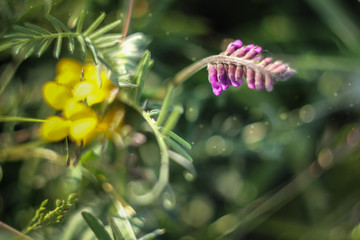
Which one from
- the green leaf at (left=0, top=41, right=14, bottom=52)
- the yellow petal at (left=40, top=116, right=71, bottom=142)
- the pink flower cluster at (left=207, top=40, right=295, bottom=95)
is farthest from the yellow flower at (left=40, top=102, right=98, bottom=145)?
the pink flower cluster at (left=207, top=40, right=295, bottom=95)

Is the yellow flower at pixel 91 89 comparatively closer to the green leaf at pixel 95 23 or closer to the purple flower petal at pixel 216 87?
the green leaf at pixel 95 23

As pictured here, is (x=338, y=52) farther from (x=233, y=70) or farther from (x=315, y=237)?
(x=233, y=70)

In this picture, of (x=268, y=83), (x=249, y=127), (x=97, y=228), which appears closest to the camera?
(x=268, y=83)

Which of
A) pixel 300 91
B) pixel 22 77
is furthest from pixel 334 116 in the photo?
pixel 22 77

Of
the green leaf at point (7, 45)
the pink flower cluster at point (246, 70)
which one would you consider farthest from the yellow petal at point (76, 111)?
the pink flower cluster at point (246, 70)

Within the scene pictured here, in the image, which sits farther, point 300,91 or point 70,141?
point 300,91

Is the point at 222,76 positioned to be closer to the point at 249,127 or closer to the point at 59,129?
the point at 59,129

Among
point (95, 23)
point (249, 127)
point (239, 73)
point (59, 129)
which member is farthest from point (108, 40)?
point (249, 127)

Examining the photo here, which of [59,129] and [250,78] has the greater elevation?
[250,78]
